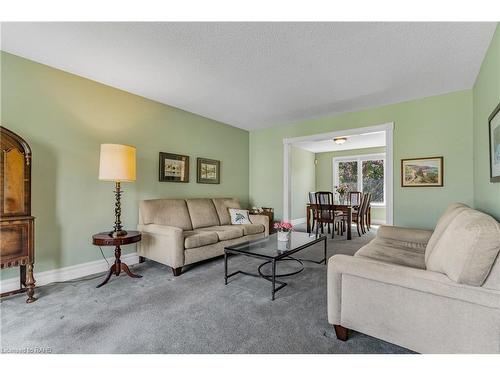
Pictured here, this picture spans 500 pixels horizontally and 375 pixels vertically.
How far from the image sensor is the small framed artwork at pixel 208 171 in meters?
4.36

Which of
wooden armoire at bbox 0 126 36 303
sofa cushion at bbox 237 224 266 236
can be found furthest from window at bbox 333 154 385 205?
wooden armoire at bbox 0 126 36 303

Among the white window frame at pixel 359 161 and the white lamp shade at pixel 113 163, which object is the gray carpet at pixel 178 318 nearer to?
the white lamp shade at pixel 113 163

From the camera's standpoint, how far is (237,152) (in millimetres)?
5191

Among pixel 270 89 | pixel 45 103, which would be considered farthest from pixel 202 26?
pixel 45 103

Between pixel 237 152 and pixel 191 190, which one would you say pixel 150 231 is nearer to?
pixel 191 190

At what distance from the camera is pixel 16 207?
2.17 metres

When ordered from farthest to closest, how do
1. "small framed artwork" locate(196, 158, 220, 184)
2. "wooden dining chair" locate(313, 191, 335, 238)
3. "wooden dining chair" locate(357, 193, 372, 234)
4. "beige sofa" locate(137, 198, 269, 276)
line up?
1. "wooden dining chair" locate(357, 193, 372, 234)
2. "wooden dining chair" locate(313, 191, 335, 238)
3. "small framed artwork" locate(196, 158, 220, 184)
4. "beige sofa" locate(137, 198, 269, 276)

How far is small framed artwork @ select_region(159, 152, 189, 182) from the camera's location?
12.3 feet

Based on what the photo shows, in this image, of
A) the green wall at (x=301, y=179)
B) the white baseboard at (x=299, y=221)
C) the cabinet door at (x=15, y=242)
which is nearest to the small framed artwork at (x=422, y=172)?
the green wall at (x=301, y=179)

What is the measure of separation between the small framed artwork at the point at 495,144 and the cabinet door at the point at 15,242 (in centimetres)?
402

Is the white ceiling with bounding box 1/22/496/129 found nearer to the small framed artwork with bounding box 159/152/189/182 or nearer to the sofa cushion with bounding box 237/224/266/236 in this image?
the small framed artwork with bounding box 159/152/189/182

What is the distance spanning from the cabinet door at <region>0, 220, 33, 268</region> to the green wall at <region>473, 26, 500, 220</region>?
398cm

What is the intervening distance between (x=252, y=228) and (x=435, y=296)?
9.30 feet

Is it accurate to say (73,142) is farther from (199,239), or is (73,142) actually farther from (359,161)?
(359,161)
